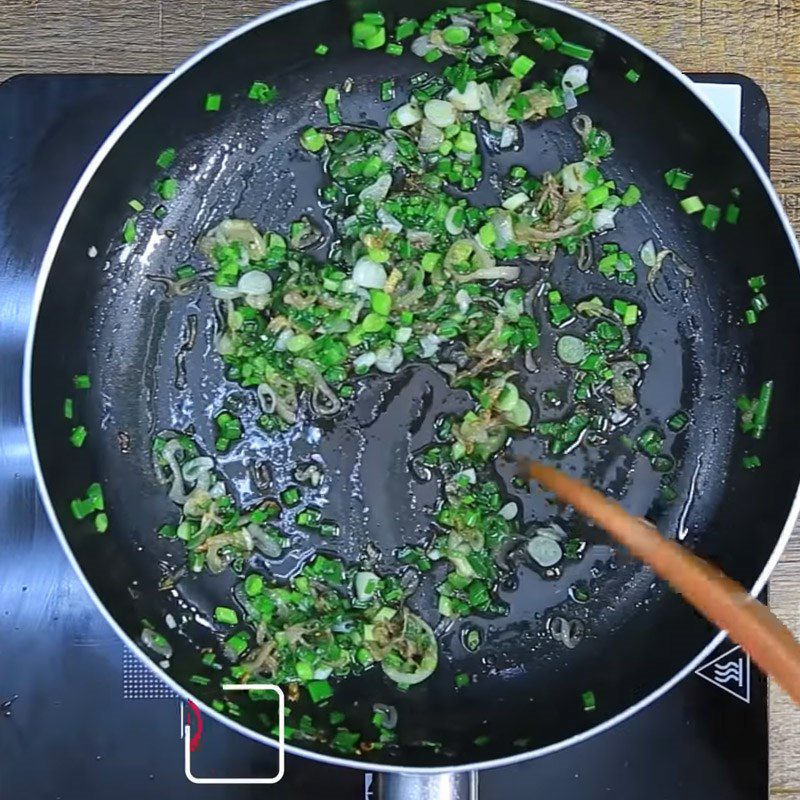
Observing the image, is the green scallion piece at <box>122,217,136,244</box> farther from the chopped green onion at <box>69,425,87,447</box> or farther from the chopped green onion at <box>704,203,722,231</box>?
the chopped green onion at <box>704,203,722,231</box>

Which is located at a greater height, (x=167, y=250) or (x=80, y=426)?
(x=167, y=250)

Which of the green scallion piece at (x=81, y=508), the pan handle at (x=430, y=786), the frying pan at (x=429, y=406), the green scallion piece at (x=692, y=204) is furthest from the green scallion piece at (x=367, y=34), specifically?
the pan handle at (x=430, y=786)

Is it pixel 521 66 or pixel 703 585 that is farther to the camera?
pixel 521 66

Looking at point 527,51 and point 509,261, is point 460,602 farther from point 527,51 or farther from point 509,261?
point 527,51

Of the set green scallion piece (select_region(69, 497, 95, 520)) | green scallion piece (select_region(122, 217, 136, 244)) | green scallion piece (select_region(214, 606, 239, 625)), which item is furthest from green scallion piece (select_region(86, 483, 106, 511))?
green scallion piece (select_region(122, 217, 136, 244))

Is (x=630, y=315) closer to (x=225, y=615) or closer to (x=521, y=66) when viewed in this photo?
(x=521, y=66)

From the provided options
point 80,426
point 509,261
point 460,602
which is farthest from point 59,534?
point 509,261

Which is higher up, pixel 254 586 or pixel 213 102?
pixel 213 102

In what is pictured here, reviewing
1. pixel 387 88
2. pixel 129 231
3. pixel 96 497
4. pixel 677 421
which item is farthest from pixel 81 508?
pixel 677 421
